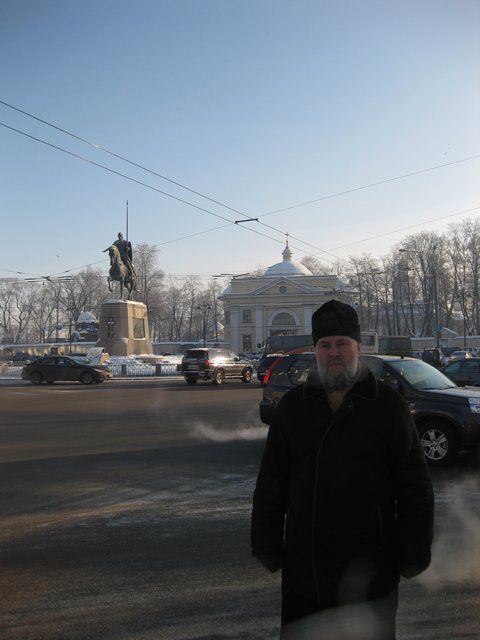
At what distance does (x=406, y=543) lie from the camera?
2475 mm

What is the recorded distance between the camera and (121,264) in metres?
46.5

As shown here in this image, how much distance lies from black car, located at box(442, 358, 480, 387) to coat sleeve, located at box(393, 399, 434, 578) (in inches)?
764

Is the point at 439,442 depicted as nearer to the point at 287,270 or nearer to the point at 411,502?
the point at 411,502

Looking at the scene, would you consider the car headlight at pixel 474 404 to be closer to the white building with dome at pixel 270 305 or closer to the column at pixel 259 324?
the white building with dome at pixel 270 305

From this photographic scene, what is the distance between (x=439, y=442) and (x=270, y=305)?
263 feet

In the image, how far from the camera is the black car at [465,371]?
68.7 ft

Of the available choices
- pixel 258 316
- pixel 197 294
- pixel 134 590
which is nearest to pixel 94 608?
pixel 134 590

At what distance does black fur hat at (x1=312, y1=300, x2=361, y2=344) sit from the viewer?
276 cm

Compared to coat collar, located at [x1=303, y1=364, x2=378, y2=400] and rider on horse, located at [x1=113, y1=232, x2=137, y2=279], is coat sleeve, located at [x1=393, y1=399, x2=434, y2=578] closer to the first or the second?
coat collar, located at [x1=303, y1=364, x2=378, y2=400]

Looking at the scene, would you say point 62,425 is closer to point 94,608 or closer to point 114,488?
point 114,488

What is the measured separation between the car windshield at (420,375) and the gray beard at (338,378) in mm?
7315

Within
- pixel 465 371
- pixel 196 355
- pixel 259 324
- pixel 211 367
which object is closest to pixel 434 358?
pixel 465 371

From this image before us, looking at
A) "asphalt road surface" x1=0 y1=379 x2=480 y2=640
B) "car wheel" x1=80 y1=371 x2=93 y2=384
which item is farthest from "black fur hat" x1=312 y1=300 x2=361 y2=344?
"car wheel" x1=80 y1=371 x2=93 y2=384

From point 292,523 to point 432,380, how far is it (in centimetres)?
796
